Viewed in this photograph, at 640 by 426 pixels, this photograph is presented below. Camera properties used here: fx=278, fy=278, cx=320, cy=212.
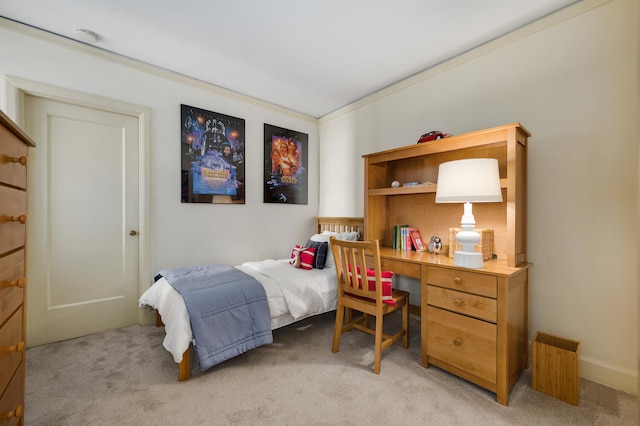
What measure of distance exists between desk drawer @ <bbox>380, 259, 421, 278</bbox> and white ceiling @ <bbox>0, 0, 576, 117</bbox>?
1.84 metres

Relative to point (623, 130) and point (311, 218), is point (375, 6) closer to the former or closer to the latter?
point (623, 130)

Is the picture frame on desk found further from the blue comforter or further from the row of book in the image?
the blue comforter

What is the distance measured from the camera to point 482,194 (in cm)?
180

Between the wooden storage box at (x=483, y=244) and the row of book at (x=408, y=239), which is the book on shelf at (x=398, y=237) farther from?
the wooden storage box at (x=483, y=244)

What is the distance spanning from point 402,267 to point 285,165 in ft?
7.24

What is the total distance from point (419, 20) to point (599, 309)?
2371 mm

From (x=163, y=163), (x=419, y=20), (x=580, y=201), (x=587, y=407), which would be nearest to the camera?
(x=587, y=407)

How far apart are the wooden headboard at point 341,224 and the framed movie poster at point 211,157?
3.81 ft

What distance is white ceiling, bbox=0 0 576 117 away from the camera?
77.4 inches

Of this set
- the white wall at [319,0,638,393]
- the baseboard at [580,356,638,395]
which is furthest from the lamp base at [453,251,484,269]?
the baseboard at [580,356,638,395]

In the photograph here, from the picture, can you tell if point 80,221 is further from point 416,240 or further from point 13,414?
point 416,240

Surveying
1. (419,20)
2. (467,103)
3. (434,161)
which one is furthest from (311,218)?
(419,20)

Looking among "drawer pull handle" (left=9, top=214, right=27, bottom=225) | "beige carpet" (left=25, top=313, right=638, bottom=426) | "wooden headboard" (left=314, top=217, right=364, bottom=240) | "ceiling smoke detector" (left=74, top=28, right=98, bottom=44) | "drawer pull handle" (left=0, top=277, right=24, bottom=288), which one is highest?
"ceiling smoke detector" (left=74, top=28, right=98, bottom=44)

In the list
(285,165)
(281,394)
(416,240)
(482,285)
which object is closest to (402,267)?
(416,240)
